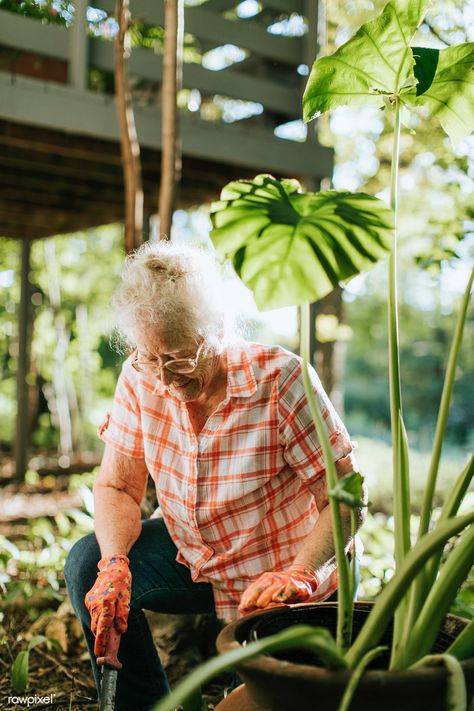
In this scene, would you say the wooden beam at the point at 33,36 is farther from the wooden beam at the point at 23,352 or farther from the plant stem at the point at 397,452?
the wooden beam at the point at 23,352

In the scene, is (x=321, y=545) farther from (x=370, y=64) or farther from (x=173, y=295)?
(x=370, y=64)

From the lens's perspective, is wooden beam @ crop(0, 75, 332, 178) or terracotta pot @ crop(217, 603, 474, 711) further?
wooden beam @ crop(0, 75, 332, 178)

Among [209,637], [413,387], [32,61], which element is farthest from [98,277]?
[413,387]

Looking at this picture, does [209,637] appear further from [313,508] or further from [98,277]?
[98,277]

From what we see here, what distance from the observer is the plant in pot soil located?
3.35 feet

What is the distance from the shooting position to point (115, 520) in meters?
1.92

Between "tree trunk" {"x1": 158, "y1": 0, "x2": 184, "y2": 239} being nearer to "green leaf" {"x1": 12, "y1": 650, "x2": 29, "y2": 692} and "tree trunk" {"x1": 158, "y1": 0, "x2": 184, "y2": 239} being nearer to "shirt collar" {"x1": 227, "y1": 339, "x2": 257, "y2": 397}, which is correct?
"shirt collar" {"x1": 227, "y1": 339, "x2": 257, "y2": 397}

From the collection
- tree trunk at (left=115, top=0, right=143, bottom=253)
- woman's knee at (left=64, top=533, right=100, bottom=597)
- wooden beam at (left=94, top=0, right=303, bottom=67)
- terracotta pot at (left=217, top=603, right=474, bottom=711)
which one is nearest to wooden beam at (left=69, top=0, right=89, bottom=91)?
wooden beam at (left=94, top=0, right=303, bottom=67)

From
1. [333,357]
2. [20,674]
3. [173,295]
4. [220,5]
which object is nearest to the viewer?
[173,295]

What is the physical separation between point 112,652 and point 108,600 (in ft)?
0.36

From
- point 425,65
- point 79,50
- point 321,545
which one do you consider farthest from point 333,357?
point 425,65

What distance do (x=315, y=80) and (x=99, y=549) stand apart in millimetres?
1208

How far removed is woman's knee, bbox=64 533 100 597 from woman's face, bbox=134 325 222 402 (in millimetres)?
452

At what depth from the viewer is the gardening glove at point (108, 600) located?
64.3 inches
